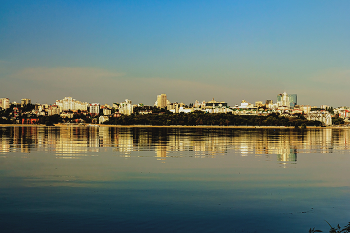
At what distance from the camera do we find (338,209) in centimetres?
1248

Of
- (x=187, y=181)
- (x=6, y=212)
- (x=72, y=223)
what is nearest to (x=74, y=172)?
(x=187, y=181)

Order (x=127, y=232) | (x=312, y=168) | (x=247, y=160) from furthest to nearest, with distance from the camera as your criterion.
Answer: (x=247, y=160) → (x=312, y=168) → (x=127, y=232)

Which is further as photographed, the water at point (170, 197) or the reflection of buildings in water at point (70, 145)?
the reflection of buildings in water at point (70, 145)

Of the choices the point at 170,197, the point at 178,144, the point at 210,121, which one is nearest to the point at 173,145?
the point at 178,144

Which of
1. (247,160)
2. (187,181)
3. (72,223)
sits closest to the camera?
(72,223)

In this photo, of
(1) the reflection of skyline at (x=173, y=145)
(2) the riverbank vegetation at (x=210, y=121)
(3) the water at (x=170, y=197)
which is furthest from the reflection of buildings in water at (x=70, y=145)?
(2) the riverbank vegetation at (x=210, y=121)

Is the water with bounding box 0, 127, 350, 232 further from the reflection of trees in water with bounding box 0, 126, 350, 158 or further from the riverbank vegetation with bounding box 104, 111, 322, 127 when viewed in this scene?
the riverbank vegetation with bounding box 104, 111, 322, 127

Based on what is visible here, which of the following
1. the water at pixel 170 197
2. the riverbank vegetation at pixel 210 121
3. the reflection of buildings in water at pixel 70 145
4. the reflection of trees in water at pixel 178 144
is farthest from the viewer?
the riverbank vegetation at pixel 210 121

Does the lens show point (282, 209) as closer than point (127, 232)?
No

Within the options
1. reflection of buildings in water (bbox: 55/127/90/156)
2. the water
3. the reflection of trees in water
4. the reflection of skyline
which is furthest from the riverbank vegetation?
the water

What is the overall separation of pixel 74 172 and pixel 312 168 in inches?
563

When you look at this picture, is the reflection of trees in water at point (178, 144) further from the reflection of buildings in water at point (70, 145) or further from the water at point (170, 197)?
the water at point (170, 197)

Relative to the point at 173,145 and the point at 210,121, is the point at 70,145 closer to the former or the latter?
the point at 173,145

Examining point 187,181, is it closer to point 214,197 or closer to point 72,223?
point 214,197
